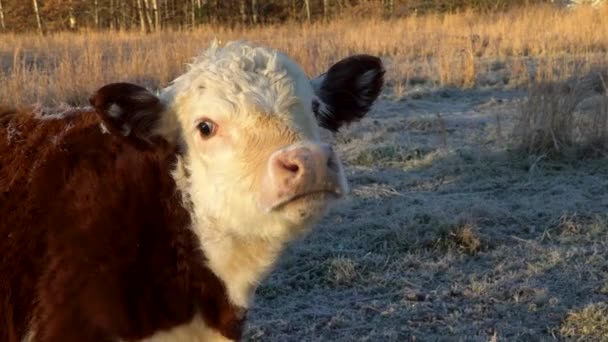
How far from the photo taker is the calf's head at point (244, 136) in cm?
235

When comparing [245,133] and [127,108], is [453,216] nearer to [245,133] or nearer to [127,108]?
[245,133]

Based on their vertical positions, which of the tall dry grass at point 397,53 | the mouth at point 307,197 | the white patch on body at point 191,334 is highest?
the mouth at point 307,197

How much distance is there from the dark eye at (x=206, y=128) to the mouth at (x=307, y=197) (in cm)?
40

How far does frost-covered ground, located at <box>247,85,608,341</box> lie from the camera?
164 inches

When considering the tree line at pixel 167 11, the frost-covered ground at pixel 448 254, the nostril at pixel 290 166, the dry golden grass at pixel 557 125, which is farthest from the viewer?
the tree line at pixel 167 11

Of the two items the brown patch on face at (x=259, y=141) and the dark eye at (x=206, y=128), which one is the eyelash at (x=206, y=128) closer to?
the dark eye at (x=206, y=128)

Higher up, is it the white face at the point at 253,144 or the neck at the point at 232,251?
the white face at the point at 253,144

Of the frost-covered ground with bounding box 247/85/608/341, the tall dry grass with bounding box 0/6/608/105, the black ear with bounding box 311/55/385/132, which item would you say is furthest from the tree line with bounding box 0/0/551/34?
the black ear with bounding box 311/55/385/132

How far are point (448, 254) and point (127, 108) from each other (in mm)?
2962

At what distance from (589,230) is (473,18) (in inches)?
658

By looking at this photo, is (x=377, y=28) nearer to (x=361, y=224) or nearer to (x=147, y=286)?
(x=361, y=224)

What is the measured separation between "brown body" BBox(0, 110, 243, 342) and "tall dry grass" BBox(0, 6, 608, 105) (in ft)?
14.9

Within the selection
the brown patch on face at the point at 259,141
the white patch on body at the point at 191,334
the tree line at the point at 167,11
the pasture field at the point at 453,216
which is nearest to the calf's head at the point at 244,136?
the brown patch on face at the point at 259,141

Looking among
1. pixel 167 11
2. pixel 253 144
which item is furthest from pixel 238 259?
pixel 167 11
